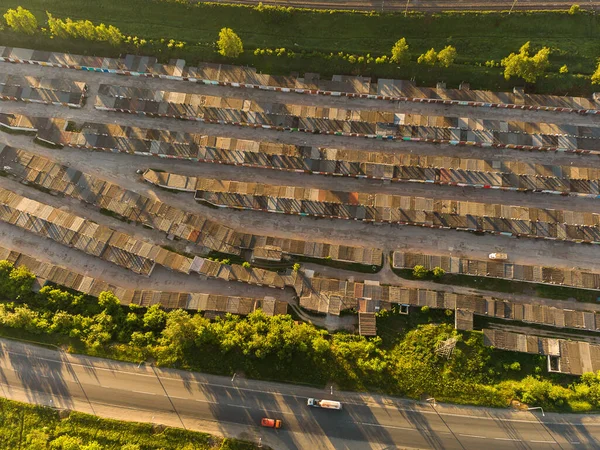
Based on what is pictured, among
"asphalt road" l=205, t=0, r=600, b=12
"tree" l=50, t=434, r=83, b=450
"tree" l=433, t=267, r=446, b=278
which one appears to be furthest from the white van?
"asphalt road" l=205, t=0, r=600, b=12

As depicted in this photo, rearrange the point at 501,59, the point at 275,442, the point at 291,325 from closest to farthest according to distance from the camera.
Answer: the point at 275,442, the point at 291,325, the point at 501,59

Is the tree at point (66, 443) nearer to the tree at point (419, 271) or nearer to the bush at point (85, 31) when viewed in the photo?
the tree at point (419, 271)

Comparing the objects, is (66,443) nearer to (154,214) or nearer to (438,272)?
(154,214)

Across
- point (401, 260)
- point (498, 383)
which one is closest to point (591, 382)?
point (498, 383)

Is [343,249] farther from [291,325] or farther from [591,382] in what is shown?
[591,382]

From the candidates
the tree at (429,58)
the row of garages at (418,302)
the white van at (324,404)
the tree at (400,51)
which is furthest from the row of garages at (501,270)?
the tree at (400,51)

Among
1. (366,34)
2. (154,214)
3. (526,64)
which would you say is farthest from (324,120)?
(526,64)
